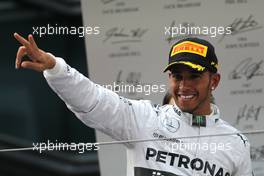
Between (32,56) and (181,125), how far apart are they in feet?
1.22

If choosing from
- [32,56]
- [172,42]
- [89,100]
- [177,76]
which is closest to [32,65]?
[32,56]

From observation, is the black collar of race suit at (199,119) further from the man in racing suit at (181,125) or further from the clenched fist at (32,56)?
the clenched fist at (32,56)

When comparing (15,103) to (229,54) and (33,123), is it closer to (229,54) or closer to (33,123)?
(33,123)

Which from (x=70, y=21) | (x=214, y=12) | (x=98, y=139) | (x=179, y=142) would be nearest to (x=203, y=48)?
(x=179, y=142)

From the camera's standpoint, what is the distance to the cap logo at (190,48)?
1296mm

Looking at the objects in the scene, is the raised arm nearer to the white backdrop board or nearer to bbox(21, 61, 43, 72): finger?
bbox(21, 61, 43, 72): finger

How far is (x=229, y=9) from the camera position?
171 centimetres

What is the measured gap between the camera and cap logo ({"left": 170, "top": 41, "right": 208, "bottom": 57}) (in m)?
1.30

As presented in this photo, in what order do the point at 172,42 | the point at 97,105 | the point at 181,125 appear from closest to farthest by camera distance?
the point at 97,105 < the point at 181,125 < the point at 172,42

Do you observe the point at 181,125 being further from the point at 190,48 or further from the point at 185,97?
the point at 190,48

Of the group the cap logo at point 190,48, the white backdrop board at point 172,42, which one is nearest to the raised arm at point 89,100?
the cap logo at point 190,48

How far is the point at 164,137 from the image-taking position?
4.31 feet

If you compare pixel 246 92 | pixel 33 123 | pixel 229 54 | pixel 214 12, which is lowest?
pixel 33 123

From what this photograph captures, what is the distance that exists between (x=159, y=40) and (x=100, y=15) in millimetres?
175
